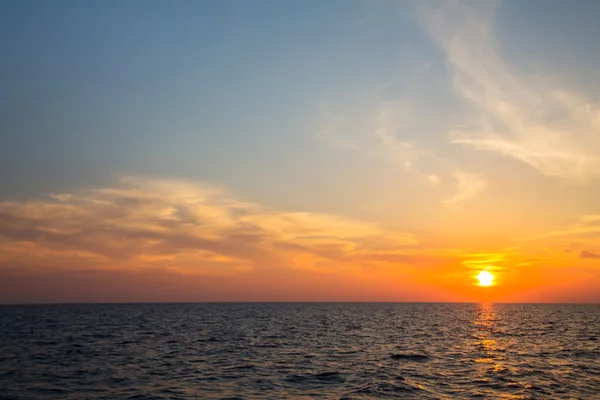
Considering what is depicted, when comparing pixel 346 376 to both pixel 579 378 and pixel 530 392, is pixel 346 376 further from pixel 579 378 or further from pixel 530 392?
pixel 579 378

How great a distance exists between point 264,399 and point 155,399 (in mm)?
6501

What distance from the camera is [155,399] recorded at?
27.8m

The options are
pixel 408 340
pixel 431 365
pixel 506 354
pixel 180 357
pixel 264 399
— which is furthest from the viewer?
pixel 408 340

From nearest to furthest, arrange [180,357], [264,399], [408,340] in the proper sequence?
1. [264,399]
2. [180,357]
3. [408,340]

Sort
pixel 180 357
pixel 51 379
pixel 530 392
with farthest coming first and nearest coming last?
pixel 180 357 → pixel 51 379 → pixel 530 392

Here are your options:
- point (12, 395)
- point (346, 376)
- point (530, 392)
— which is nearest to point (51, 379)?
point (12, 395)

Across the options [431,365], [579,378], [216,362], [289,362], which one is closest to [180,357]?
[216,362]

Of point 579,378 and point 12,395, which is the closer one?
point 12,395

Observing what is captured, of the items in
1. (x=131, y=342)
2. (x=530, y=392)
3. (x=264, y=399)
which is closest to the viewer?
(x=264, y=399)

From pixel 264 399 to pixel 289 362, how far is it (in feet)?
47.2

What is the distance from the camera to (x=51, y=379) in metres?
33.7

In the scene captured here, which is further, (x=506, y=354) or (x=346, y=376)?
(x=506, y=354)

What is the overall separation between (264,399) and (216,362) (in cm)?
1499

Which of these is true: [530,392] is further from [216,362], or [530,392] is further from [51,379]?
[51,379]
